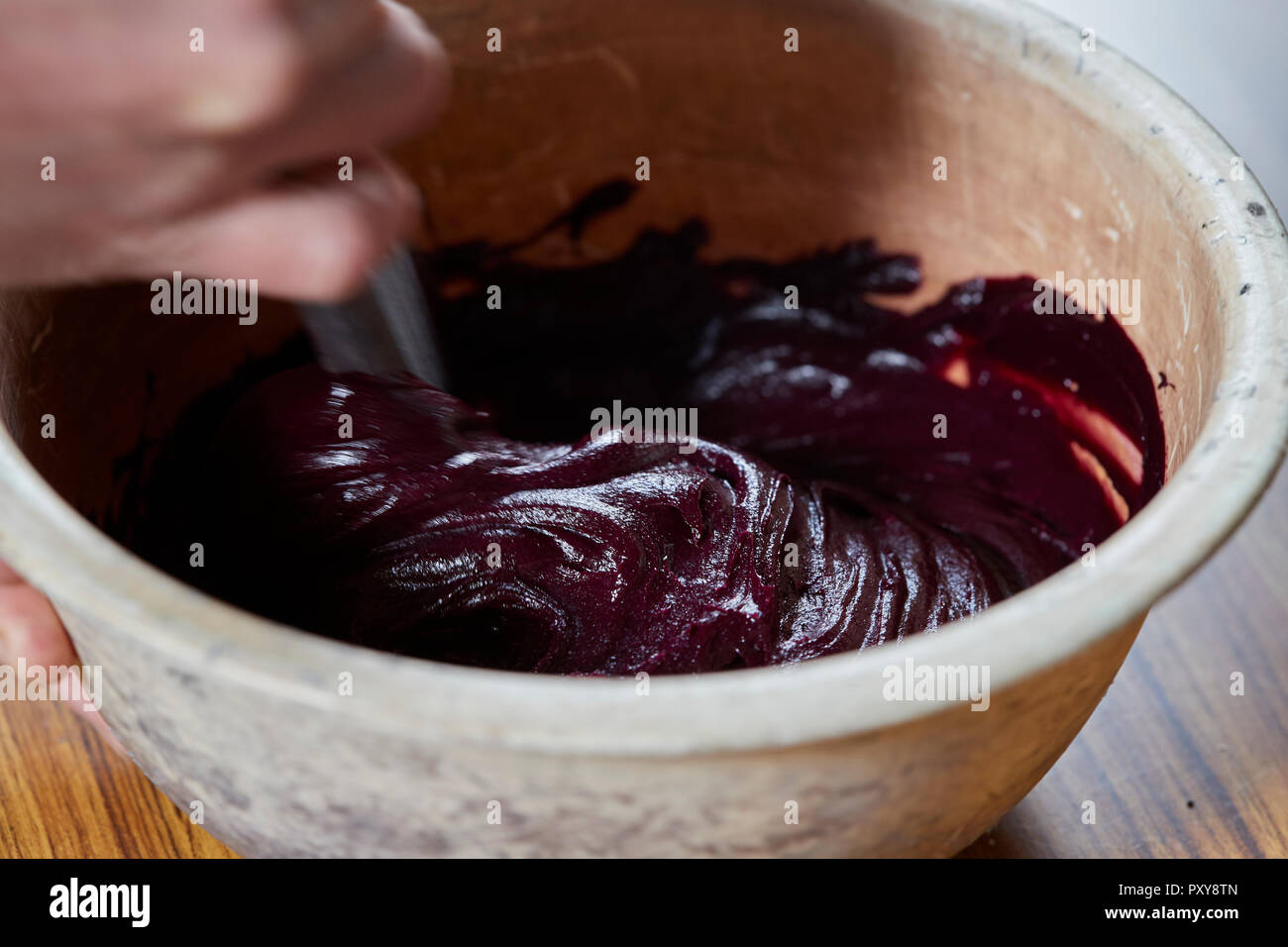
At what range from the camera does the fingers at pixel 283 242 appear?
726 millimetres

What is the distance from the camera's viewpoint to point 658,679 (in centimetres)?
74

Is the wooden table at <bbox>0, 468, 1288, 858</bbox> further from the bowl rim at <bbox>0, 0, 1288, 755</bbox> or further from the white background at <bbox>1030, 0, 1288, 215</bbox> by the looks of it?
the white background at <bbox>1030, 0, 1288, 215</bbox>

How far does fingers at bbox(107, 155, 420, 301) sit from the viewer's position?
2.38ft

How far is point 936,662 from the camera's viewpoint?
0.71 meters

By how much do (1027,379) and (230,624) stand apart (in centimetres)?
93

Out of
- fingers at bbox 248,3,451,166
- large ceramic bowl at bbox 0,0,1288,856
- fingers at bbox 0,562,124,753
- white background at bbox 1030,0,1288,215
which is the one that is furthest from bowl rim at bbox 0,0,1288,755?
white background at bbox 1030,0,1288,215

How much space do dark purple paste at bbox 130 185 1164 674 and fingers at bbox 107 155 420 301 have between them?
0.41 m

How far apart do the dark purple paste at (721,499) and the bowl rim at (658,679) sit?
30cm

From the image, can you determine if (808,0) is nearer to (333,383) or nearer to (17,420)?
(333,383)

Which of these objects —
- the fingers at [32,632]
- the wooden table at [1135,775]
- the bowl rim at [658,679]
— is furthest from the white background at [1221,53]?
the fingers at [32,632]

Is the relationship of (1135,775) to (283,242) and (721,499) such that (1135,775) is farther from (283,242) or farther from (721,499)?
(283,242)

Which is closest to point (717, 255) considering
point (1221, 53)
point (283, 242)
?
point (283, 242)

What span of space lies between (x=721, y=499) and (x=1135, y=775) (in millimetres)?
464

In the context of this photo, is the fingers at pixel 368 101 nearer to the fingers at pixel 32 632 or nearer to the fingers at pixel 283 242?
the fingers at pixel 283 242
